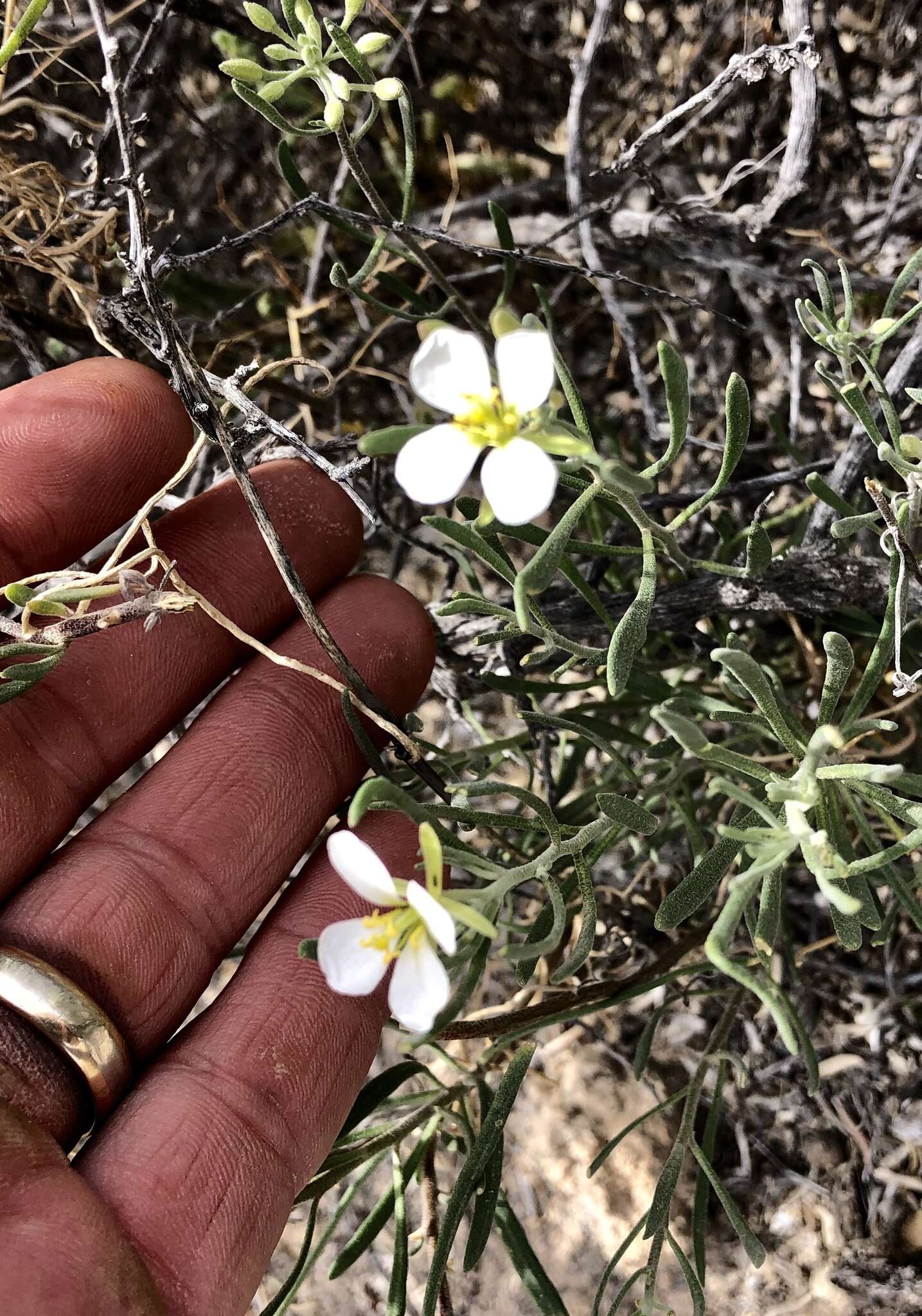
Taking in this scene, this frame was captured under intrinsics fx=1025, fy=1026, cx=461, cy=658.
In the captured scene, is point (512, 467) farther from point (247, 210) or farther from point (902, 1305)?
point (247, 210)

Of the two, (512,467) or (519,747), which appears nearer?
(512,467)

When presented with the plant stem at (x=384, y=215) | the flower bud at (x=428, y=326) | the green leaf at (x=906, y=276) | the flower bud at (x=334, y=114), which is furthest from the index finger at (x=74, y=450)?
the green leaf at (x=906, y=276)

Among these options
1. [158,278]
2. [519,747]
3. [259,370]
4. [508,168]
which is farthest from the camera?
[508,168]

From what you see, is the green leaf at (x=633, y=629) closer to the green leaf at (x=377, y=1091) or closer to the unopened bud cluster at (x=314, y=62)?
the unopened bud cluster at (x=314, y=62)

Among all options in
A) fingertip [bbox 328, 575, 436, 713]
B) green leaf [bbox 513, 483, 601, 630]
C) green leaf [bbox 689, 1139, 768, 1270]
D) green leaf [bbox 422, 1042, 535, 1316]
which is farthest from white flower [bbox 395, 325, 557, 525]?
green leaf [bbox 689, 1139, 768, 1270]

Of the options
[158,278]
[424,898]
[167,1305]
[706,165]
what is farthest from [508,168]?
[167,1305]

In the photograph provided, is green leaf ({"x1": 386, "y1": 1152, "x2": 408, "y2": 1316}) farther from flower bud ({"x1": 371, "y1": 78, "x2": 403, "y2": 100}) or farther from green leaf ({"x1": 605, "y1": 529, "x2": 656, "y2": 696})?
flower bud ({"x1": 371, "y1": 78, "x2": 403, "y2": 100})

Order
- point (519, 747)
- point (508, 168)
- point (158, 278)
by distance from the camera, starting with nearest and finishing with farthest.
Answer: point (158, 278) → point (519, 747) → point (508, 168)
